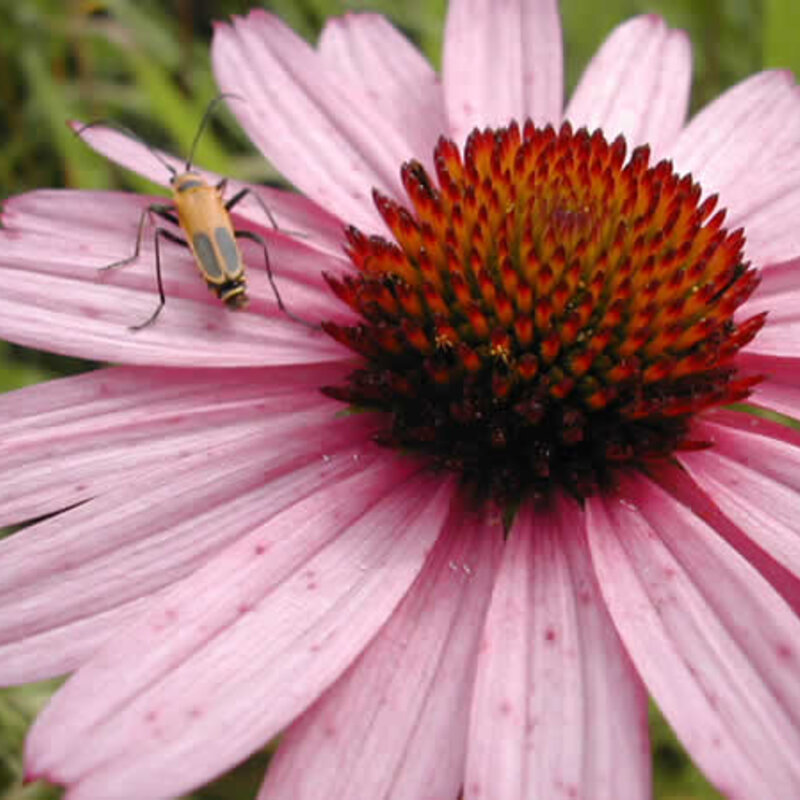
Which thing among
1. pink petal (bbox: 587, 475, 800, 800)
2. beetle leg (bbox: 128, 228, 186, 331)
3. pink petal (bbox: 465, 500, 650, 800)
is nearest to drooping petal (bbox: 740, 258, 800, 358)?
pink petal (bbox: 587, 475, 800, 800)

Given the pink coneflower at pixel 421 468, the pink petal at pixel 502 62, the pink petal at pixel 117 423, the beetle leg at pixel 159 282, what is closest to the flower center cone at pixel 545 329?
the pink coneflower at pixel 421 468

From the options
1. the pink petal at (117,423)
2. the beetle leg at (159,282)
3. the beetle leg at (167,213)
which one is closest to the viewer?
the pink petal at (117,423)

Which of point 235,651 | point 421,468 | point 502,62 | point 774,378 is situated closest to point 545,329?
point 421,468

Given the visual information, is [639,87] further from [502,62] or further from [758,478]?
[758,478]

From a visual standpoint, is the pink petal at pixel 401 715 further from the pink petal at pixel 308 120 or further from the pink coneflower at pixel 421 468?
the pink petal at pixel 308 120

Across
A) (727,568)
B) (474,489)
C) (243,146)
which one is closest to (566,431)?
(474,489)

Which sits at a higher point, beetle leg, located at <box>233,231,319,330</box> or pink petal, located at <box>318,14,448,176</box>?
pink petal, located at <box>318,14,448,176</box>

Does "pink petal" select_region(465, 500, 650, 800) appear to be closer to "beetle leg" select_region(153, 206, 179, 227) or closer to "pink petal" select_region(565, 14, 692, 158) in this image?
"beetle leg" select_region(153, 206, 179, 227)
